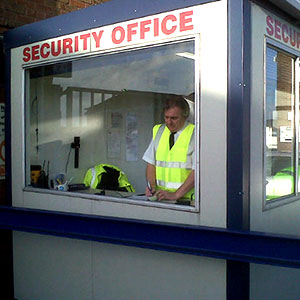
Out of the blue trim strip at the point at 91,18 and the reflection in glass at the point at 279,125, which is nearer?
the blue trim strip at the point at 91,18

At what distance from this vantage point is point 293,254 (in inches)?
96.9

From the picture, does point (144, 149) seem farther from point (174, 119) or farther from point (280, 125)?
point (280, 125)

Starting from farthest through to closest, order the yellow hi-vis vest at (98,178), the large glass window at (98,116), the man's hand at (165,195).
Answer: the yellow hi-vis vest at (98,178)
the large glass window at (98,116)
the man's hand at (165,195)

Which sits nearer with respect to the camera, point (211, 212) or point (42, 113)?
point (211, 212)

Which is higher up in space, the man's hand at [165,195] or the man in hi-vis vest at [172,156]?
the man in hi-vis vest at [172,156]

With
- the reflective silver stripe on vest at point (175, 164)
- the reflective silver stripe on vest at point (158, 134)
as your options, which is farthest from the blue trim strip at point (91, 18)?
the reflective silver stripe on vest at point (175, 164)

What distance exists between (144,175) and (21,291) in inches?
62.8

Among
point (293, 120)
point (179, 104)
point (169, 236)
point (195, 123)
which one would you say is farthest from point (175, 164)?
point (293, 120)

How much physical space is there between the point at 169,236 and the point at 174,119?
A: 1098 millimetres

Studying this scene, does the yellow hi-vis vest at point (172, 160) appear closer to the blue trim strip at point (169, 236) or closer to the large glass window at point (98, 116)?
the large glass window at point (98, 116)

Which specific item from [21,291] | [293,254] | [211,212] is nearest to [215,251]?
[211,212]

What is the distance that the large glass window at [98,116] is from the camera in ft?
12.4

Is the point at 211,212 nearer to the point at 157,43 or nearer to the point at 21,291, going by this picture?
the point at 157,43

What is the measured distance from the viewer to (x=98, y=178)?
4.30m
